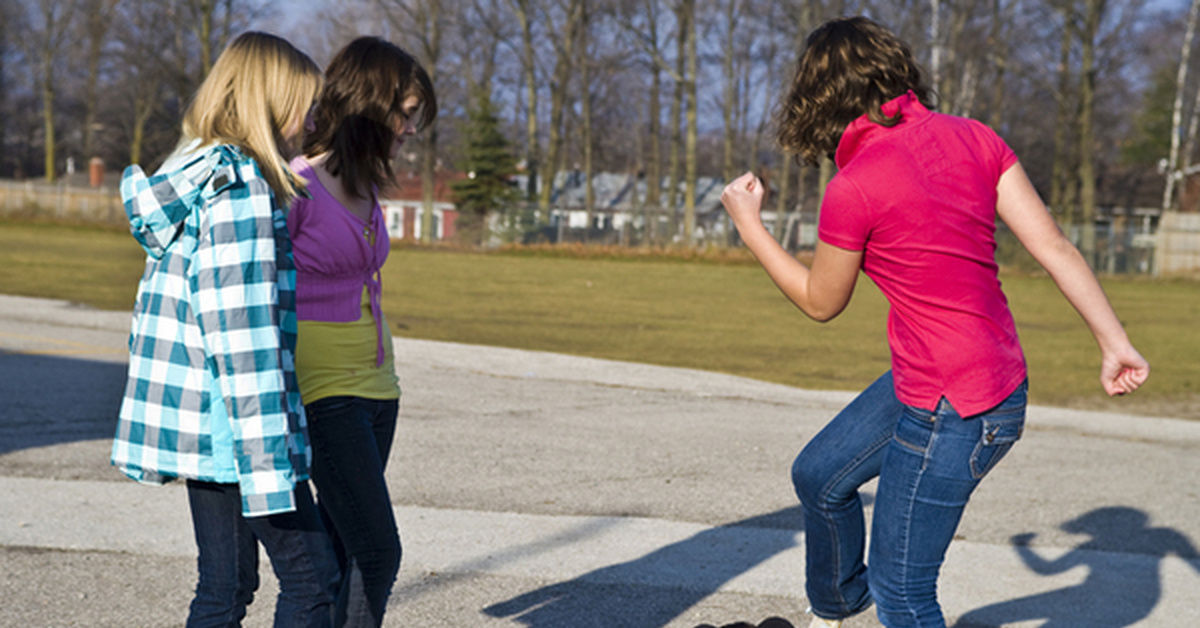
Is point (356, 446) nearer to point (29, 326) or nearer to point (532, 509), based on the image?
point (532, 509)

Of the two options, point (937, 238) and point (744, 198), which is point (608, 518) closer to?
point (744, 198)

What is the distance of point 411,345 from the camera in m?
11.3

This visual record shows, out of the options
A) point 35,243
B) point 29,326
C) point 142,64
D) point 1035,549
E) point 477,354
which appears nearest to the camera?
point 1035,549

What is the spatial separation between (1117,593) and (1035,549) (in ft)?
1.99

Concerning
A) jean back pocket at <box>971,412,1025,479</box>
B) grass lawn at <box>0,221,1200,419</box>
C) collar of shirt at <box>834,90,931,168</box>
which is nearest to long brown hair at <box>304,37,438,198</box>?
collar of shirt at <box>834,90,931,168</box>

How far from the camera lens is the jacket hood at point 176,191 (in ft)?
7.80

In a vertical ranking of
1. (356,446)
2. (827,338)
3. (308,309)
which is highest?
(308,309)

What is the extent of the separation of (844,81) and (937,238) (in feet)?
1.42

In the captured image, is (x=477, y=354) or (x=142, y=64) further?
(x=142, y=64)

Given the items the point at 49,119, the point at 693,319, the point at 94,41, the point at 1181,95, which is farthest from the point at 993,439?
the point at 94,41

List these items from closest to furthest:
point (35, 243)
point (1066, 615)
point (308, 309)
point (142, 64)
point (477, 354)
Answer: point (308, 309) < point (1066, 615) < point (477, 354) < point (35, 243) < point (142, 64)

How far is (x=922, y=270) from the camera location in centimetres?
250

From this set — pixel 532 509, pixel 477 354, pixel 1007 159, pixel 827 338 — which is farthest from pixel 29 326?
pixel 1007 159

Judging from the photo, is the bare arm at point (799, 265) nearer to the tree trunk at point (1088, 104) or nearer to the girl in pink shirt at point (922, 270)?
the girl in pink shirt at point (922, 270)
